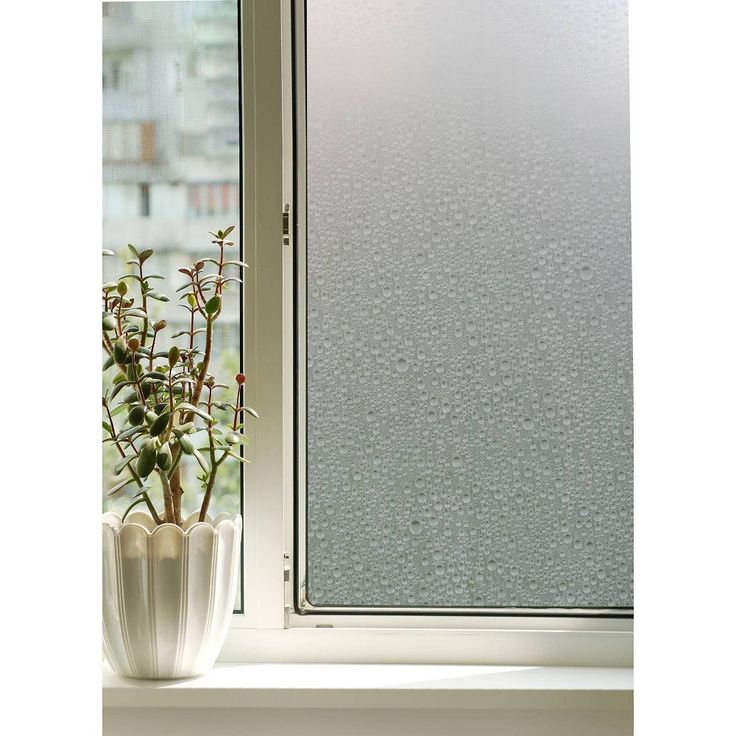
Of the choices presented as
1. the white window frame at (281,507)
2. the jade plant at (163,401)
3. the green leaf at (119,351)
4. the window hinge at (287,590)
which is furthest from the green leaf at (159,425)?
the window hinge at (287,590)

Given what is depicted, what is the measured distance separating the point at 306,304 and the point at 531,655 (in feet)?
2.27

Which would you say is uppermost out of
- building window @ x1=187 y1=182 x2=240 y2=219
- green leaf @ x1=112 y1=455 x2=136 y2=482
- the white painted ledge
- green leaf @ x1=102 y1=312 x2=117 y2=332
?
building window @ x1=187 y1=182 x2=240 y2=219

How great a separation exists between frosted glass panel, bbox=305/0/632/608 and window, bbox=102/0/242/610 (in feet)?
0.49

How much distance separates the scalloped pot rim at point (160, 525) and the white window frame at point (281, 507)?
101 millimetres

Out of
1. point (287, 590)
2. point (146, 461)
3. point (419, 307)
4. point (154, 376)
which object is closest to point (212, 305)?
point (154, 376)

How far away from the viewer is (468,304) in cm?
135

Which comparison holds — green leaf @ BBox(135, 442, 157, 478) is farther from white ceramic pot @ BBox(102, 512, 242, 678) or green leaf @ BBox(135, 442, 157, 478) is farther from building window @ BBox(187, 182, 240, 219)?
building window @ BBox(187, 182, 240, 219)

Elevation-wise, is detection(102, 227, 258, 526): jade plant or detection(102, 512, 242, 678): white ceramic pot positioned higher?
detection(102, 227, 258, 526): jade plant

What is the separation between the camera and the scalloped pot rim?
116cm

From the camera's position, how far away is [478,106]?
1355mm

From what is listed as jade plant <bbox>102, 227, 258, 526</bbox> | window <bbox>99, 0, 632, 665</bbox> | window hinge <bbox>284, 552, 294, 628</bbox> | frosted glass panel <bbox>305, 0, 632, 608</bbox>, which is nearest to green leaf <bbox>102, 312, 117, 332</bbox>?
jade plant <bbox>102, 227, 258, 526</bbox>

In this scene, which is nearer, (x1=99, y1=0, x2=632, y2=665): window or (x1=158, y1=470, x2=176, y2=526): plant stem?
(x1=158, y1=470, x2=176, y2=526): plant stem
